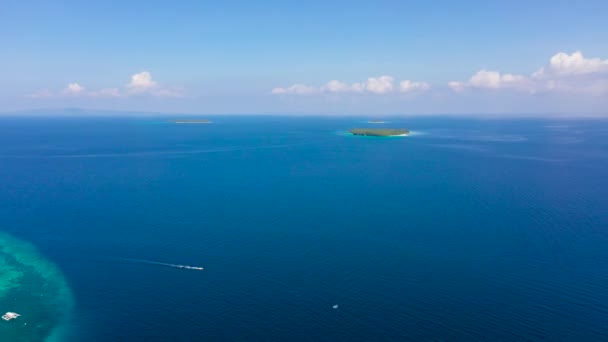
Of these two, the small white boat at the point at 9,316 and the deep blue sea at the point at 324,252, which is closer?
the deep blue sea at the point at 324,252

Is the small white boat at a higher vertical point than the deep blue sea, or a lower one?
lower

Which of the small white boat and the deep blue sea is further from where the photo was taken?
the small white boat

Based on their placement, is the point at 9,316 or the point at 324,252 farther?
the point at 324,252

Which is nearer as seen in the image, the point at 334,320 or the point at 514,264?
the point at 334,320

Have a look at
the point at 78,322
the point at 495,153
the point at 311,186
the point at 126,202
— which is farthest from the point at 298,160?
the point at 78,322

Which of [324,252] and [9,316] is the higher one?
[324,252]

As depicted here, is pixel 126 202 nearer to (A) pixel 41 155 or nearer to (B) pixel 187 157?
(B) pixel 187 157

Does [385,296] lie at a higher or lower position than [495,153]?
lower

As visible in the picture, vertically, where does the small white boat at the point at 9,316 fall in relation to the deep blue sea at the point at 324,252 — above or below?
below
